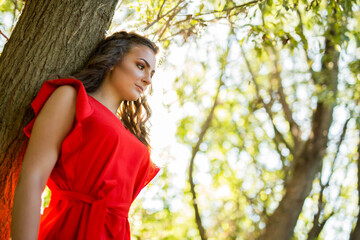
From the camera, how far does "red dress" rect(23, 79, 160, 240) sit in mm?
2008

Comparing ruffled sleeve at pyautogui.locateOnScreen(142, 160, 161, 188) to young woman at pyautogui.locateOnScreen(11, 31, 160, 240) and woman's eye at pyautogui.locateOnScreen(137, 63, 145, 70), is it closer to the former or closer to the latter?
young woman at pyautogui.locateOnScreen(11, 31, 160, 240)

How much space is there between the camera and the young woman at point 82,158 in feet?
6.17

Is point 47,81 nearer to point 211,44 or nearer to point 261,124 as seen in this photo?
point 211,44

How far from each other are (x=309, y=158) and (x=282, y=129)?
4546 millimetres

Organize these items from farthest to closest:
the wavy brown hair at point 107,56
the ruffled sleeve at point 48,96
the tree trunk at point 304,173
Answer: the tree trunk at point 304,173
the wavy brown hair at point 107,56
the ruffled sleeve at point 48,96

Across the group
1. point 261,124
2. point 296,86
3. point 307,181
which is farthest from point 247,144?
point 307,181

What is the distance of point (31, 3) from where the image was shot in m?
2.27

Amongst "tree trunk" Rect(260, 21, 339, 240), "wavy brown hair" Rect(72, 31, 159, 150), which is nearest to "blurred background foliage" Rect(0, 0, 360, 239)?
"tree trunk" Rect(260, 21, 339, 240)

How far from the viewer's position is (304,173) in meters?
5.85

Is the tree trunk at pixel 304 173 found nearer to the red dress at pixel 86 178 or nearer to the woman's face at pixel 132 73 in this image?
the woman's face at pixel 132 73

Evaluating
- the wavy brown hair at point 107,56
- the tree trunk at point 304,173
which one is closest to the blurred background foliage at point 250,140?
the tree trunk at point 304,173

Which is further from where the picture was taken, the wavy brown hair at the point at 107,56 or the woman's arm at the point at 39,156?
the wavy brown hair at the point at 107,56

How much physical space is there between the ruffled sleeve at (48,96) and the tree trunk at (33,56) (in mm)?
85

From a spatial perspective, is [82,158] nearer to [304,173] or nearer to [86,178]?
[86,178]
